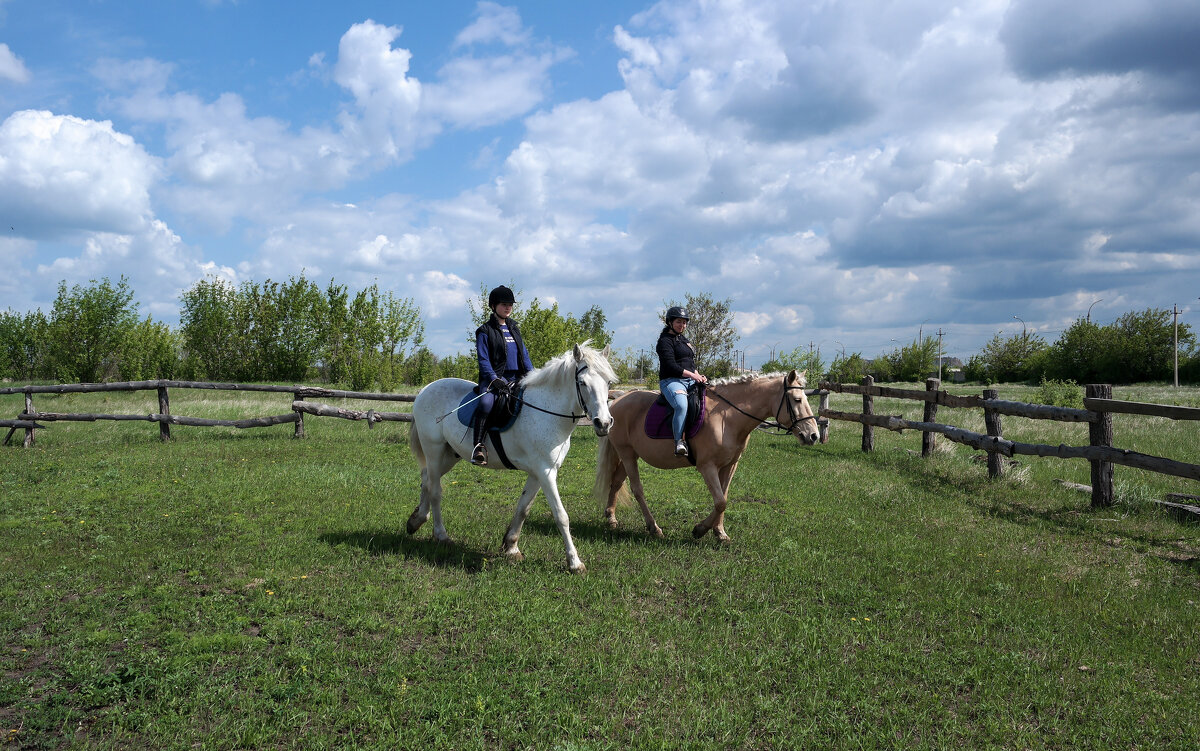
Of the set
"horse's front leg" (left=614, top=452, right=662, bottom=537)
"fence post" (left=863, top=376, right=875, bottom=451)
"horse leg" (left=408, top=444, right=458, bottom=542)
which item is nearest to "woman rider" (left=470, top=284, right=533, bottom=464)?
"horse leg" (left=408, top=444, right=458, bottom=542)

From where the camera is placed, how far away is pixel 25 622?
206 inches

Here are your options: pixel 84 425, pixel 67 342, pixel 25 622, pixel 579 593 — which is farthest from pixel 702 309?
pixel 67 342

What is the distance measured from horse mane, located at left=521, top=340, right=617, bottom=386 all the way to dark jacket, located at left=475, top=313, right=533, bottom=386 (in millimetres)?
253

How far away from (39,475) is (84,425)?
967 centimetres

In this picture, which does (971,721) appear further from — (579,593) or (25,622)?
(25,622)

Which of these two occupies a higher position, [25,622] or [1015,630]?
[25,622]

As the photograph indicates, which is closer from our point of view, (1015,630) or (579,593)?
(1015,630)

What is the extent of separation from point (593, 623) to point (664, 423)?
3481 millimetres

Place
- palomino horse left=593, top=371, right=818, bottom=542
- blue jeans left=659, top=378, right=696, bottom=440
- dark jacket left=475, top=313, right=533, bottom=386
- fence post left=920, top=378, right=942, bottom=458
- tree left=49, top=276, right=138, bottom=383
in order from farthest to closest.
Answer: tree left=49, top=276, right=138, bottom=383 → fence post left=920, top=378, right=942, bottom=458 → blue jeans left=659, top=378, right=696, bottom=440 → palomino horse left=593, top=371, right=818, bottom=542 → dark jacket left=475, top=313, right=533, bottom=386

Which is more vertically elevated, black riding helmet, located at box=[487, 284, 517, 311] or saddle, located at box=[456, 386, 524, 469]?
black riding helmet, located at box=[487, 284, 517, 311]

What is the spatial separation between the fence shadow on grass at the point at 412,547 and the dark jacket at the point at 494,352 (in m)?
1.97

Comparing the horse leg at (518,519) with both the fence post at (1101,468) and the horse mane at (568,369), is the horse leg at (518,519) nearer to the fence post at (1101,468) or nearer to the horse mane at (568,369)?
the horse mane at (568,369)

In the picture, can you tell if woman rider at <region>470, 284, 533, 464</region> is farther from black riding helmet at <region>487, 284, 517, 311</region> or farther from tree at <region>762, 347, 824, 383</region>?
tree at <region>762, 347, 824, 383</region>

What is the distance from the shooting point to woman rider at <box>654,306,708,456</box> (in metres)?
8.16
